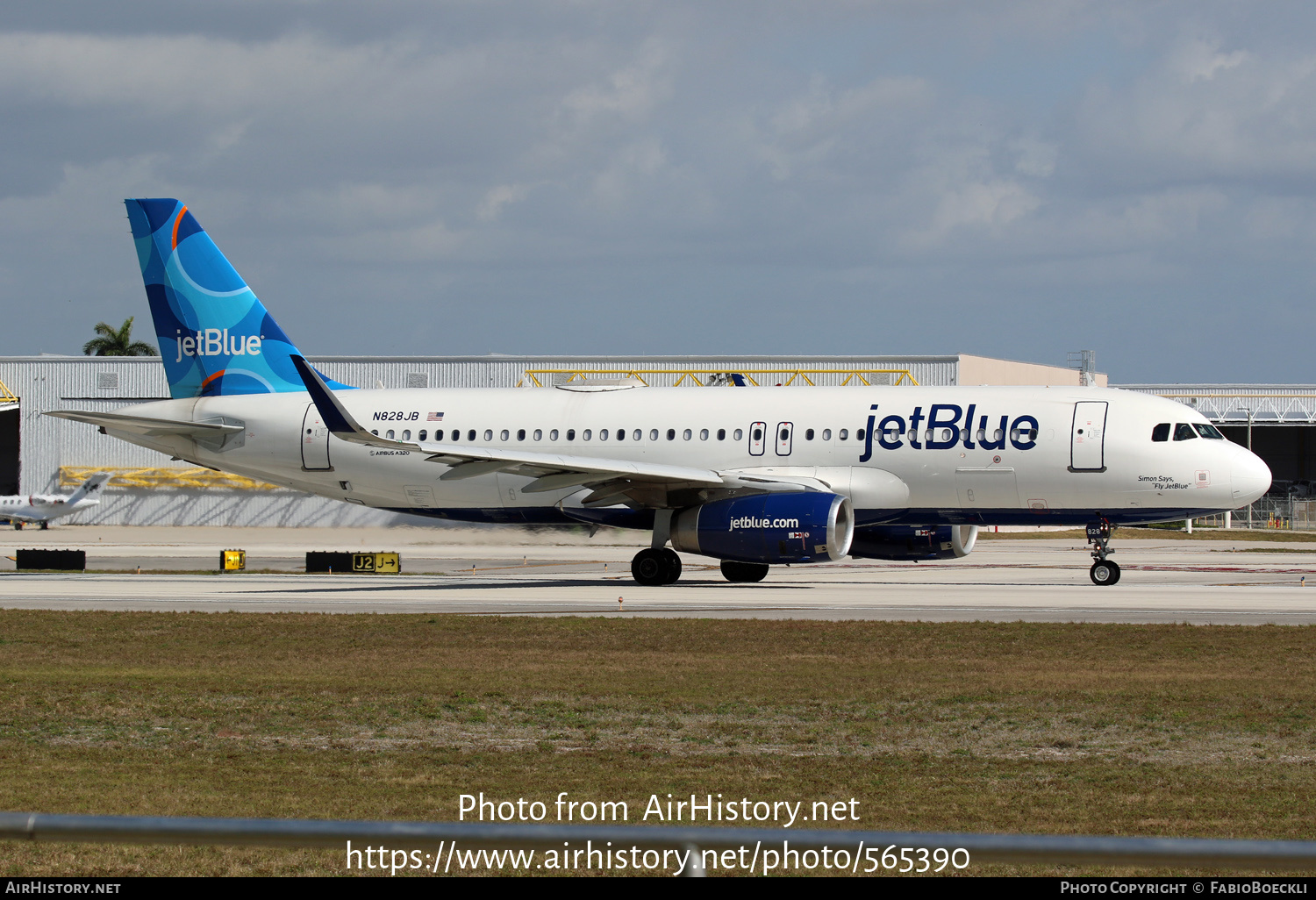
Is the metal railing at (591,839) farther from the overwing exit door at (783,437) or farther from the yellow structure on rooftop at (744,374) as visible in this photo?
the yellow structure on rooftop at (744,374)

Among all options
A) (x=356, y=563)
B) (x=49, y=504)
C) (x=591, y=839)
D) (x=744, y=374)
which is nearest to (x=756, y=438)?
(x=356, y=563)

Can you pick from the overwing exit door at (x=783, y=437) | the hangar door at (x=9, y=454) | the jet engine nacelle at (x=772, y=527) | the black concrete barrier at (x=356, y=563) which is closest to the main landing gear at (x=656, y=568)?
the jet engine nacelle at (x=772, y=527)

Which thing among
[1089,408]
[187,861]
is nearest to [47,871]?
[187,861]

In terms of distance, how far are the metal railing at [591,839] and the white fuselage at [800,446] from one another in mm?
26729

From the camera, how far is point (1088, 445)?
30.8 m

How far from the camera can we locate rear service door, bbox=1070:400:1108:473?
30688mm

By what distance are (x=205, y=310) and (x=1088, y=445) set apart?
23.0 metres

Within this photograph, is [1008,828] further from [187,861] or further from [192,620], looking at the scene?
[192,620]

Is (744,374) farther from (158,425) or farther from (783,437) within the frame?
(158,425)

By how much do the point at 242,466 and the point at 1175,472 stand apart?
76.7 ft

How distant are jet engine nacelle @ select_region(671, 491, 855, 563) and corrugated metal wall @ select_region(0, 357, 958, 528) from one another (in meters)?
38.4

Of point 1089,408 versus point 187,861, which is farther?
point 1089,408

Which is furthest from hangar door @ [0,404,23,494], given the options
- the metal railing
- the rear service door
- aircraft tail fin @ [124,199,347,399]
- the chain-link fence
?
the metal railing
